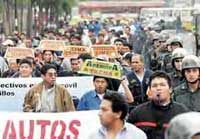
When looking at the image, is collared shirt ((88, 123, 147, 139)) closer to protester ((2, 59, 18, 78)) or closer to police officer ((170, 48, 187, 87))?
police officer ((170, 48, 187, 87))

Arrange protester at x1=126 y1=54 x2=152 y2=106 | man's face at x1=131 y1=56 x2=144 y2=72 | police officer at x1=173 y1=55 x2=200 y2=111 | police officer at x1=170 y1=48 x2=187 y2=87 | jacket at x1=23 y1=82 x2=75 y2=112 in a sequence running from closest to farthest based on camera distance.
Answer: police officer at x1=173 y1=55 x2=200 y2=111 < jacket at x1=23 y1=82 x2=75 y2=112 < police officer at x1=170 y1=48 x2=187 y2=87 < protester at x1=126 y1=54 x2=152 y2=106 < man's face at x1=131 y1=56 x2=144 y2=72

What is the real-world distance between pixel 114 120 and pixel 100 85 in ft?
9.57

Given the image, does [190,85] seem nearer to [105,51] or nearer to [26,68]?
[26,68]

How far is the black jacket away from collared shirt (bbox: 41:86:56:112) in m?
2.75

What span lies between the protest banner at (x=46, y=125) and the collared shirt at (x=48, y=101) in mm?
1192

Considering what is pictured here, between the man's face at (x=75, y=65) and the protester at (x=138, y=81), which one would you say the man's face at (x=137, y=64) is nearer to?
the protester at (x=138, y=81)

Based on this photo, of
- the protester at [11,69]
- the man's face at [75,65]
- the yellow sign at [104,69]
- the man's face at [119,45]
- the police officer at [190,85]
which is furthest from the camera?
the man's face at [119,45]

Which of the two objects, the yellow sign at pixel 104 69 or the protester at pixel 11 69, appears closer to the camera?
the yellow sign at pixel 104 69

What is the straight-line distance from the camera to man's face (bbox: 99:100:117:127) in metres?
5.66

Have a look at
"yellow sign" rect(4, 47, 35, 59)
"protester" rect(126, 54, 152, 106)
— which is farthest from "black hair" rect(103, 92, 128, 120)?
"yellow sign" rect(4, 47, 35, 59)

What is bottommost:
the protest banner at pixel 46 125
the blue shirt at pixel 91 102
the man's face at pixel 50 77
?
the protest banner at pixel 46 125

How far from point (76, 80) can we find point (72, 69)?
0.85 meters

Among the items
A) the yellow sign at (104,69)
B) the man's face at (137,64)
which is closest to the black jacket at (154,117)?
the yellow sign at (104,69)

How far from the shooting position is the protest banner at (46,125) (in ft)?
25.3
